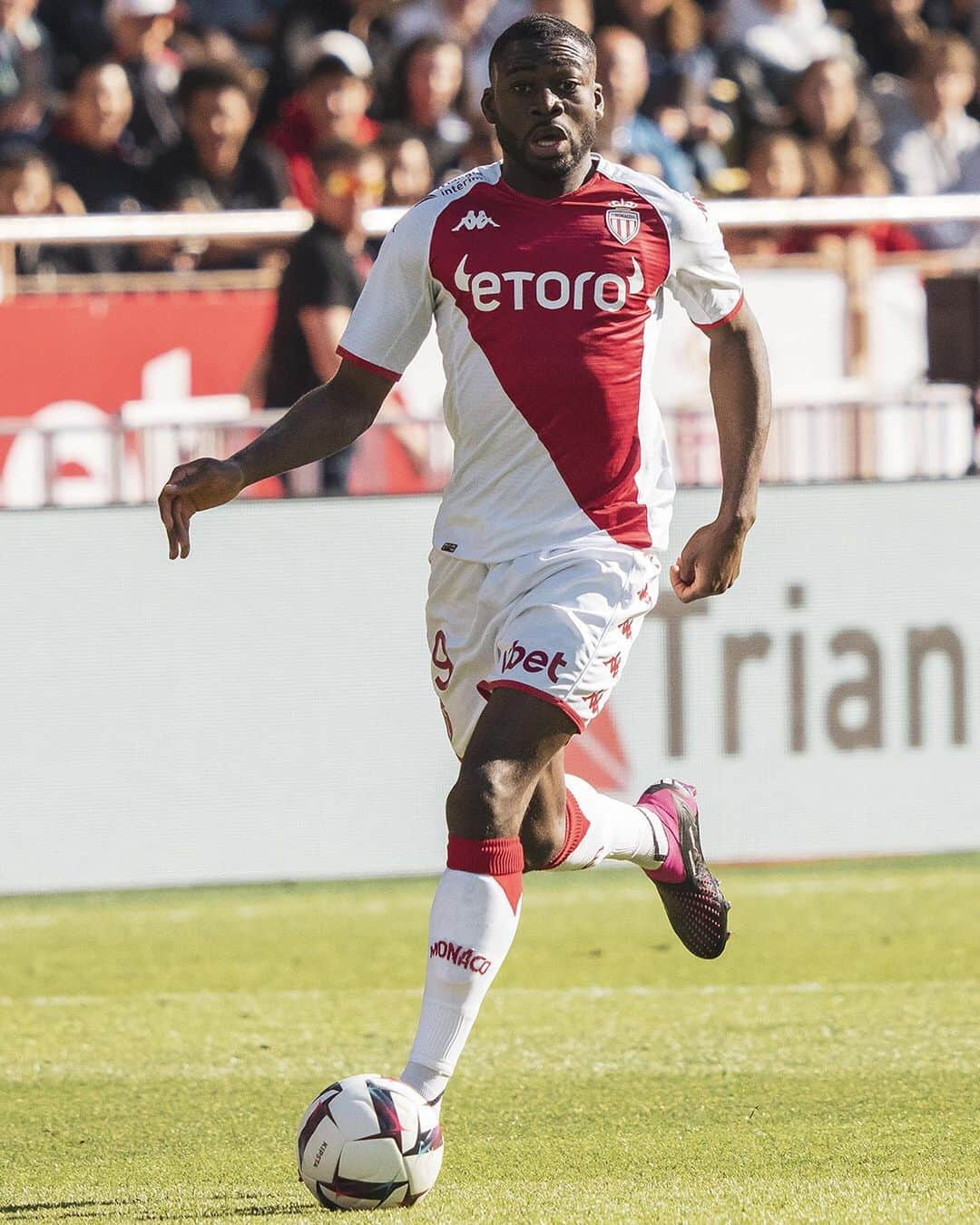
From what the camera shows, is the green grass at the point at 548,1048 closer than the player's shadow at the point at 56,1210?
No

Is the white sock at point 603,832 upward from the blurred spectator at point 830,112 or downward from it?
downward

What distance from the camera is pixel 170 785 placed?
7430 mm

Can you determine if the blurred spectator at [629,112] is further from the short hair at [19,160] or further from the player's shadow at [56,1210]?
the player's shadow at [56,1210]

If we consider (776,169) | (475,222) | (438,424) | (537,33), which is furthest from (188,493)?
(776,169)

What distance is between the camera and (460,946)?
401 centimetres

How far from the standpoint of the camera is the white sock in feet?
16.4

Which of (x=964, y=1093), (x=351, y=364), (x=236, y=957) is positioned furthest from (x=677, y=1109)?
(x=236, y=957)

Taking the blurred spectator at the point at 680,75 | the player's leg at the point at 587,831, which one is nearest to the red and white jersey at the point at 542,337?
the player's leg at the point at 587,831

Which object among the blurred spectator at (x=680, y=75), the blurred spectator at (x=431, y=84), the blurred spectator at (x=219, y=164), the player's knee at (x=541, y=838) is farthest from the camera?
the blurred spectator at (x=680, y=75)

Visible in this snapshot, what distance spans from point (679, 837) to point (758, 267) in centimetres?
572

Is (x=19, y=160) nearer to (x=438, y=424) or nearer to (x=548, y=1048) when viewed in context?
(x=438, y=424)

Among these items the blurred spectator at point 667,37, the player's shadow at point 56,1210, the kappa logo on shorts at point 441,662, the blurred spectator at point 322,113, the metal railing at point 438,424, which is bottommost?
the player's shadow at point 56,1210

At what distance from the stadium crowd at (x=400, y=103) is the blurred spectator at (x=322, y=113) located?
0.04 feet

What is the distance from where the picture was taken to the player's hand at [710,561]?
4441mm
